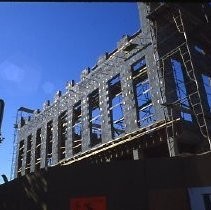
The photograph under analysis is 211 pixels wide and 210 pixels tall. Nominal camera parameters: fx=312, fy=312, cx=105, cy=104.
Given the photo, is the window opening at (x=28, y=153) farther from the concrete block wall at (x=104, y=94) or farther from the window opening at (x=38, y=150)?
the window opening at (x=38, y=150)

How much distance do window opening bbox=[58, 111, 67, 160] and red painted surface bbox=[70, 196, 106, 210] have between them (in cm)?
1238

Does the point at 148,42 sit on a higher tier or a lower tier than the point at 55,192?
higher

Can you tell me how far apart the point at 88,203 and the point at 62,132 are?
1427cm

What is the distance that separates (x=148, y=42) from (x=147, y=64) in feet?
4.34

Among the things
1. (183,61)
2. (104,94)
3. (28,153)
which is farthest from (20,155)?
(183,61)

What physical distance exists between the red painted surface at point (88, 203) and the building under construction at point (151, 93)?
187 inches

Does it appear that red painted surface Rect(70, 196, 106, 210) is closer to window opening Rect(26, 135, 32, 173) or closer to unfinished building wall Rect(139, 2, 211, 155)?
unfinished building wall Rect(139, 2, 211, 155)

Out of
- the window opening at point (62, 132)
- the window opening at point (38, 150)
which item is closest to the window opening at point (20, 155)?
the window opening at point (38, 150)

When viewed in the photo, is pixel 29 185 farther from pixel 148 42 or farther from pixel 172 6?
pixel 172 6

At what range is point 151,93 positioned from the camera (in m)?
16.0

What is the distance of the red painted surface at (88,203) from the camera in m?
10.5

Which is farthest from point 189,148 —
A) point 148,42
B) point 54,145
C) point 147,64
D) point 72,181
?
point 54,145

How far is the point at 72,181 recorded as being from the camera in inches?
439

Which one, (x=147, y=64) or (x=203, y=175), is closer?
(x=203, y=175)
